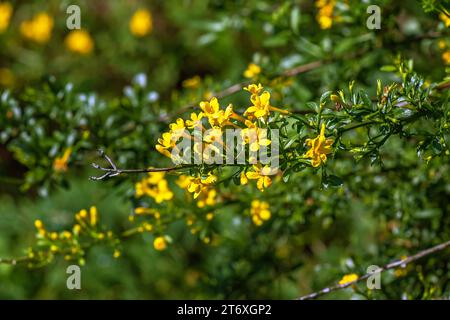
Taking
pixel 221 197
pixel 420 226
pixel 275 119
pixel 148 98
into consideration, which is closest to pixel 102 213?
pixel 148 98

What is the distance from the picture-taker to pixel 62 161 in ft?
8.95

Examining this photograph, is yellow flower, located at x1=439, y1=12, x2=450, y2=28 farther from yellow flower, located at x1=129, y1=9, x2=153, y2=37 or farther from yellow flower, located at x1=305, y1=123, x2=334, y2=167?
yellow flower, located at x1=129, y1=9, x2=153, y2=37

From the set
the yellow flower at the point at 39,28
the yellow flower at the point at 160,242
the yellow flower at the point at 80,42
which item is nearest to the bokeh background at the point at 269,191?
the yellow flower at the point at 160,242

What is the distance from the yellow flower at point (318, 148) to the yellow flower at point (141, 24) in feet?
12.1

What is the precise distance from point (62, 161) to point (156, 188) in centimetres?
57

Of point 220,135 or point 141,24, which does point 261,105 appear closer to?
point 220,135

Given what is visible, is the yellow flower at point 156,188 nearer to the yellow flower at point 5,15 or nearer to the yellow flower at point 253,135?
the yellow flower at point 253,135

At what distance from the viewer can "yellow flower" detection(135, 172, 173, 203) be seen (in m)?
2.33

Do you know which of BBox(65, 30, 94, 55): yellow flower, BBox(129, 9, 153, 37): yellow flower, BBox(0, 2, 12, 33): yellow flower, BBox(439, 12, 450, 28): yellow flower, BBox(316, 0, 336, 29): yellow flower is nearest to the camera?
BBox(439, 12, 450, 28): yellow flower

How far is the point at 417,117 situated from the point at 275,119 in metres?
0.43

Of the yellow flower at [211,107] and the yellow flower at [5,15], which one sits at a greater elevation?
the yellow flower at [5,15]

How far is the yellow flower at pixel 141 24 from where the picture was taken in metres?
5.04

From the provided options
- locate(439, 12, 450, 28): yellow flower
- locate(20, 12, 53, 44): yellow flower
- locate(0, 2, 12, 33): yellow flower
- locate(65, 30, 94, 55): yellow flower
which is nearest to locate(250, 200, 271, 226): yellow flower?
locate(439, 12, 450, 28): yellow flower

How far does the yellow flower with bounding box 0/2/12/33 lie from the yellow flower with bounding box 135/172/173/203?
3608mm
